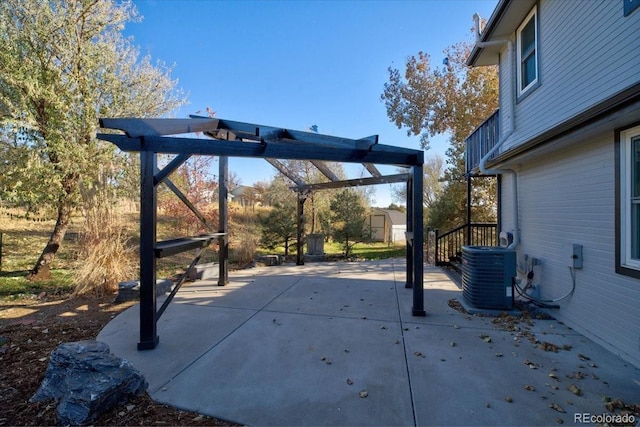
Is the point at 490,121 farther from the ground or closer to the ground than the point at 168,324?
farther from the ground

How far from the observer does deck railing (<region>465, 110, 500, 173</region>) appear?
244 inches

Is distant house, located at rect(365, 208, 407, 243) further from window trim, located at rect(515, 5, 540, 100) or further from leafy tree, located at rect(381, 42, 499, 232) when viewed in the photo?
window trim, located at rect(515, 5, 540, 100)

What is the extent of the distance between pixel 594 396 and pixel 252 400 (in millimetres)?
2585

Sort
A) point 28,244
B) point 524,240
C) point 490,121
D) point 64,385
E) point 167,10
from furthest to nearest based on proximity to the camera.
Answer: point 28,244 < point 167,10 < point 490,121 < point 524,240 < point 64,385

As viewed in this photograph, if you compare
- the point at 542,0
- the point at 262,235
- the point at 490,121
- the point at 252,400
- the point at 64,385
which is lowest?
the point at 252,400

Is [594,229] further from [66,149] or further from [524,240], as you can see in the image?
[66,149]

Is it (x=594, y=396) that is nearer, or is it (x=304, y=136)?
(x=594, y=396)

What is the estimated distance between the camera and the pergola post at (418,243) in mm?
4000

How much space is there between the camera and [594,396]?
225 cm

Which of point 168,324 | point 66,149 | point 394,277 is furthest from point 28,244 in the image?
point 394,277

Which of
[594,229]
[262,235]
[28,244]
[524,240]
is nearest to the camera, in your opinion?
Answer: [594,229]

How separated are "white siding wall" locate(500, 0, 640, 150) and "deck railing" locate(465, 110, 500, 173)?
34.2 inches

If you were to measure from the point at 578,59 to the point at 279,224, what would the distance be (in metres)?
8.66

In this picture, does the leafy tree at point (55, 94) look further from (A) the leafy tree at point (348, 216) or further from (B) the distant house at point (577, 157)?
(B) the distant house at point (577, 157)
